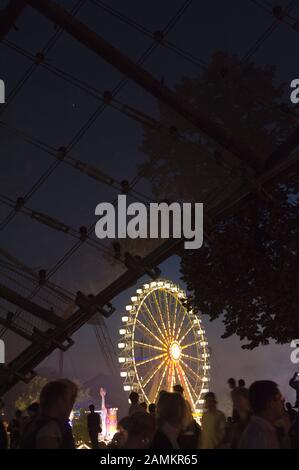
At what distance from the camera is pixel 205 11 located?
11.7 meters

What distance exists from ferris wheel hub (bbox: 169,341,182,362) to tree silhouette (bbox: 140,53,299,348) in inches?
694

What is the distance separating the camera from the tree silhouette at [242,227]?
11227mm

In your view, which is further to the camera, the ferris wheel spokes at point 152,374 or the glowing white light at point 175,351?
the glowing white light at point 175,351

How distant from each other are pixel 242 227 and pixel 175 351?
19833 millimetres

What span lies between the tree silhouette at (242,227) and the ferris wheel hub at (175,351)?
57.8 feet

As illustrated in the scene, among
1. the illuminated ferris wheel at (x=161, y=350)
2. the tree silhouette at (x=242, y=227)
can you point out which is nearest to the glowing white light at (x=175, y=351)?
the illuminated ferris wheel at (x=161, y=350)

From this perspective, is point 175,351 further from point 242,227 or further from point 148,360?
point 242,227

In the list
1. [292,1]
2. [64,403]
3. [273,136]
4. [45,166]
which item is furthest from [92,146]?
[64,403]

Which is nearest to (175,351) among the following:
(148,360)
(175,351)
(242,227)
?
(175,351)

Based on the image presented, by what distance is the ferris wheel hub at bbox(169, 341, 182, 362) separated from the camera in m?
30.8

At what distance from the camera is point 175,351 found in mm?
31000

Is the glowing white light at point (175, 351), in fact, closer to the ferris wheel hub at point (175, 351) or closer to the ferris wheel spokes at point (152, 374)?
the ferris wheel hub at point (175, 351)

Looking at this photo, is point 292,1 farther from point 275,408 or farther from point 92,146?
point 275,408

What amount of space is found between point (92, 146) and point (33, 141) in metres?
1.18
